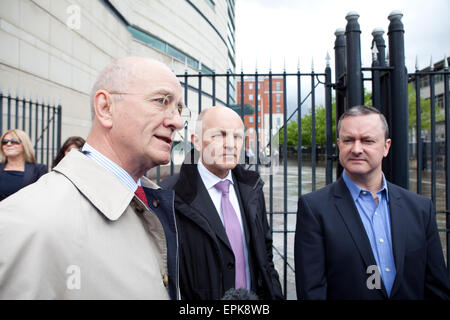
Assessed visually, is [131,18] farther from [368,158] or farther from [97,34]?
Result: [368,158]

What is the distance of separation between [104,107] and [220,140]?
3.04 ft

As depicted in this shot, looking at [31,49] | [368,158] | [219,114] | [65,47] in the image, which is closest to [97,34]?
[65,47]

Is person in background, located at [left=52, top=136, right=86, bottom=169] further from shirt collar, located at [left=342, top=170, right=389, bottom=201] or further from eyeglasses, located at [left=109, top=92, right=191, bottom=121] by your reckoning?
shirt collar, located at [left=342, top=170, right=389, bottom=201]

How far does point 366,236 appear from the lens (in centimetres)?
163

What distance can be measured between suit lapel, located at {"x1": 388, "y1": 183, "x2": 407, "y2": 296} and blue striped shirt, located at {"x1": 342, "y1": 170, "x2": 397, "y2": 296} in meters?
0.04

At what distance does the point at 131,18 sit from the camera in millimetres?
12117

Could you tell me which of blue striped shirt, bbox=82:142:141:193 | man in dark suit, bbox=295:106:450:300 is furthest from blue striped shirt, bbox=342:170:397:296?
blue striped shirt, bbox=82:142:141:193

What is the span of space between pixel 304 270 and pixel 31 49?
296 inches

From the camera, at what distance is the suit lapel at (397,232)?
61.0 inches

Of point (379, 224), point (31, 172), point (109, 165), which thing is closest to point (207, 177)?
point (109, 165)

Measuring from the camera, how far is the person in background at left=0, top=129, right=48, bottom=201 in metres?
3.37

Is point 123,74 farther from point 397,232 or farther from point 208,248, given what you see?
point 397,232
